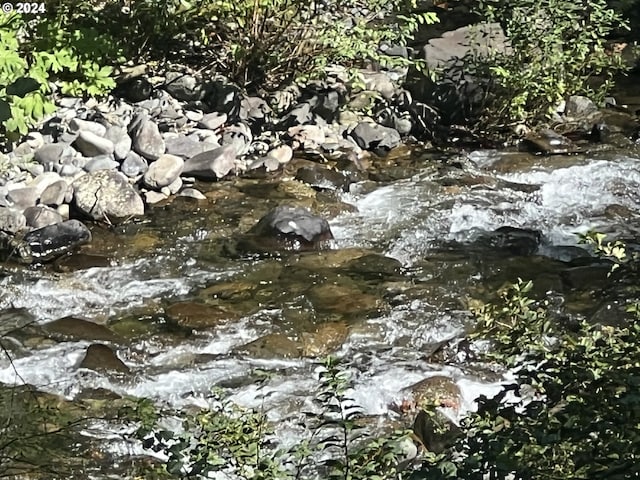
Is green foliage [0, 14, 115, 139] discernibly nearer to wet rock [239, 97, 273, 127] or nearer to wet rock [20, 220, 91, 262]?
wet rock [20, 220, 91, 262]

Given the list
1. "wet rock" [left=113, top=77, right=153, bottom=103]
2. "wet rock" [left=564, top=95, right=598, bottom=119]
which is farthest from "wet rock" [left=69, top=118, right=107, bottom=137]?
"wet rock" [left=564, top=95, right=598, bottom=119]

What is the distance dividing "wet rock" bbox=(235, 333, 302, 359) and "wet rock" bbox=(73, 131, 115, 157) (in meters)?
2.62

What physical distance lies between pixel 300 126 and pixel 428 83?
4.58 ft

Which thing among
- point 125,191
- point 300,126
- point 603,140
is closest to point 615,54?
point 603,140

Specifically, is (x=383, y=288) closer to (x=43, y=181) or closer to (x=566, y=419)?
(x=43, y=181)

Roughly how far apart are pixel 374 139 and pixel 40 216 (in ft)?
10.4

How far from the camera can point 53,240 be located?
5793 millimetres

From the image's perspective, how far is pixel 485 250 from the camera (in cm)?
606

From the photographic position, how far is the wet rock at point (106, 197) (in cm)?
619

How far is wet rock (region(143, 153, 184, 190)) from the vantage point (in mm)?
6703

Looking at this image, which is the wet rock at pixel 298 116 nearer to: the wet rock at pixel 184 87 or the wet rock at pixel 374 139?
the wet rock at pixel 374 139

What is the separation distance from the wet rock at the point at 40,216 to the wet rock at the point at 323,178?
6.69ft

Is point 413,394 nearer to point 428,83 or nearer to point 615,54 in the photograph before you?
point 428,83

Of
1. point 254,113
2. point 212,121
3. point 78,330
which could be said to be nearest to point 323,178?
point 254,113
